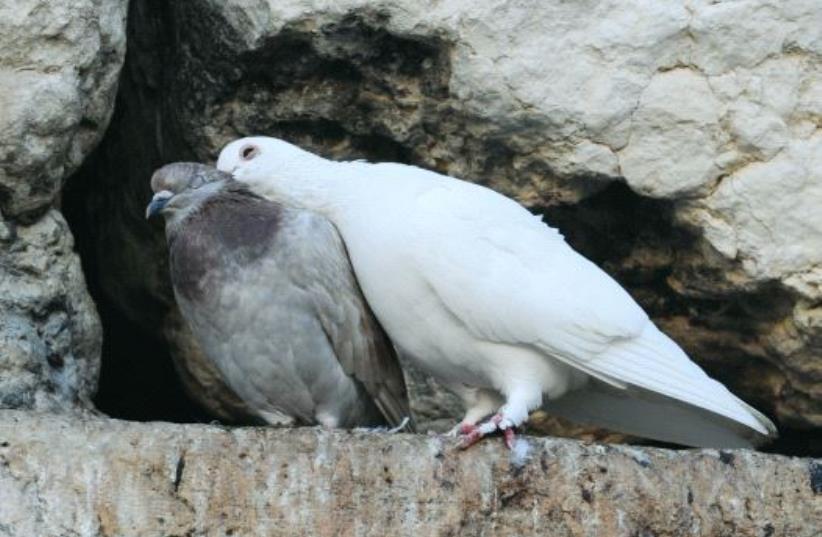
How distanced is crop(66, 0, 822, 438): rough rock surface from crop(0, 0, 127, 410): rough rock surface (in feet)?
1.27

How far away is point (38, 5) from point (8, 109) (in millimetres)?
271

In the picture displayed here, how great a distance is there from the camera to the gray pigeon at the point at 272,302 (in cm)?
453

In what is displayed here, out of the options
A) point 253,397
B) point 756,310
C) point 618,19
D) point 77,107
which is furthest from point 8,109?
point 756,310

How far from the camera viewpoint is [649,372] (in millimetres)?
4383

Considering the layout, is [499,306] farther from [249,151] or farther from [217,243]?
[249,151]

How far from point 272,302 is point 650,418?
980 mm

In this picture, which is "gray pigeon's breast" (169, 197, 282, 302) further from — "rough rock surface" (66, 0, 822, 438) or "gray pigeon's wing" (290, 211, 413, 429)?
"rough rock surface" (66, 0, 822, 438)

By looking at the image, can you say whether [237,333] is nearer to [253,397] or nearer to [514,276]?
[253,397]

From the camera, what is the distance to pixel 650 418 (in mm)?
4703

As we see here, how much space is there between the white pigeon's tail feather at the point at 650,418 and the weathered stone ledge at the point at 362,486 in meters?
0.44

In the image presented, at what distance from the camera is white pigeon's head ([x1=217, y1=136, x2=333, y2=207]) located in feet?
15.5

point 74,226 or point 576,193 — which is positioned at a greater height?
point 576,193

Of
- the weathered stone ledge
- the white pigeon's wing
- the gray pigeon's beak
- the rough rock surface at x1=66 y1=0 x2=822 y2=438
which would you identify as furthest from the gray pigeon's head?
the weathered stone ledge

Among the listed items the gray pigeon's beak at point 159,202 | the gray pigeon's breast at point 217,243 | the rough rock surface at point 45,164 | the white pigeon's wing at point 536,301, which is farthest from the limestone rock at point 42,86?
the white pigeon's wing at point 536,301
